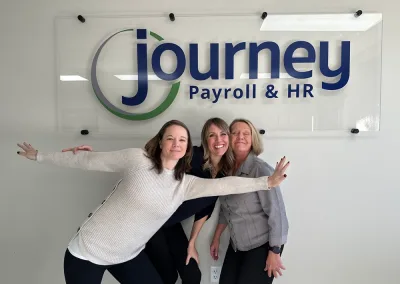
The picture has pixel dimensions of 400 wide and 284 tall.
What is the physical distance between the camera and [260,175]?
204 cm

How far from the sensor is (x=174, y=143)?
188 centimetres

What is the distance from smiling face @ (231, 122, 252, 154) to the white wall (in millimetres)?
346

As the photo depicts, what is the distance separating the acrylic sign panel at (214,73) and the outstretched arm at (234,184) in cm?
65

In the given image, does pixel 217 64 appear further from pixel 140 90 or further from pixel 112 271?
pixel 112 271

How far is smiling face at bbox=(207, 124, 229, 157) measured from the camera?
210 cm

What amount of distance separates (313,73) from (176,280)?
182cm

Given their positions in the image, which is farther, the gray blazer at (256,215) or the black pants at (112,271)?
the gray blazer at (256,215)

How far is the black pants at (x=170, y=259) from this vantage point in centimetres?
228

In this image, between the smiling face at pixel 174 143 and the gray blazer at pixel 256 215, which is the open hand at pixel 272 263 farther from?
the smiling face at pixel 174 143

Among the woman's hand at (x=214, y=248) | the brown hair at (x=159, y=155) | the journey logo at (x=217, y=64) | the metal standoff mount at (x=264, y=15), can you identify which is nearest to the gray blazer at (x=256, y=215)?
the woman's hand at (x=214, y=248)

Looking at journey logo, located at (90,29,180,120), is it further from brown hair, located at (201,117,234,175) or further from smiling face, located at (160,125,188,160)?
smiling face, located at (160,125,188,160)

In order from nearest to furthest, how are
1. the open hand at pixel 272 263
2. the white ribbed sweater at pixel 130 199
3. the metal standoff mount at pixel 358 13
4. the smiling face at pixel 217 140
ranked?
the white ribbed sweater at pixel 130 199
the open hand at pixel 272 263
the smiling face at pixel 217 140
the metal standoff mount at pixel 358 13

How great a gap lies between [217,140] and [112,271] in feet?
3.40

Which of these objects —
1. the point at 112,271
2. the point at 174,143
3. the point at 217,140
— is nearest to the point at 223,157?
the point at 217,140
